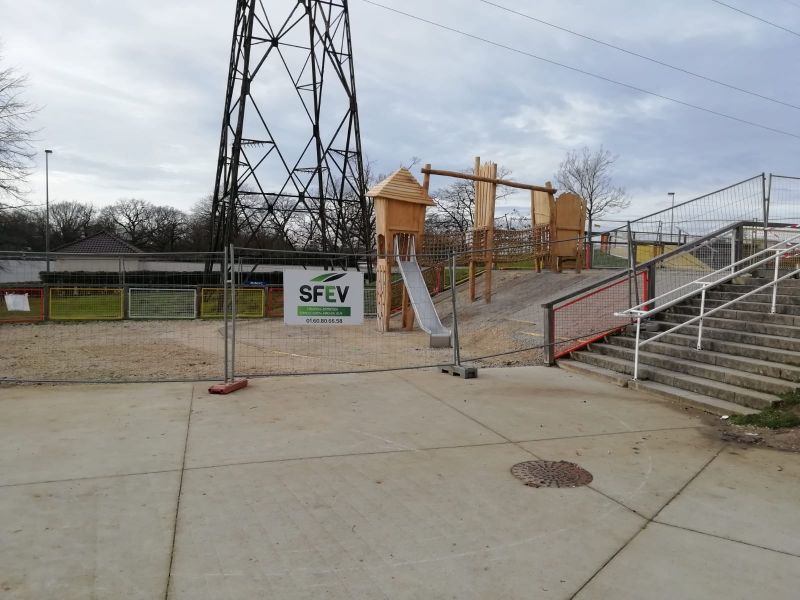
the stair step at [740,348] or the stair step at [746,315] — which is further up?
the stair step at [746,315]

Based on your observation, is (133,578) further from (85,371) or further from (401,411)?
(85,371)

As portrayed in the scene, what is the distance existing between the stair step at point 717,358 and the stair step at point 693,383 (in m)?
0.40

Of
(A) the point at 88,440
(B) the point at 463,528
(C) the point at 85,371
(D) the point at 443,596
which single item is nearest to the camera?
(D) the point at 443,596

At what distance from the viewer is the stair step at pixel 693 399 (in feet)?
21.0

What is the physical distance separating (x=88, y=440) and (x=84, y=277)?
14.8 m

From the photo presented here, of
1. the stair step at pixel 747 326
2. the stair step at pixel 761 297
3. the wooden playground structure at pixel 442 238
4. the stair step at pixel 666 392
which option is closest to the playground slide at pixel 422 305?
the wooden playground structure at pixel 442 238

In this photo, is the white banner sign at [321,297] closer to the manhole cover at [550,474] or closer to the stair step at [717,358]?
the manhole cover at [550,474]

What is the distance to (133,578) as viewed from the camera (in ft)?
9.76

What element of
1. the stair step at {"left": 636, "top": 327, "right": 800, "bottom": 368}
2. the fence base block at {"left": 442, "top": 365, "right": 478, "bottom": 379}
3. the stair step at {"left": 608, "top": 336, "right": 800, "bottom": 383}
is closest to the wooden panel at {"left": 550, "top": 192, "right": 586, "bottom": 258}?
the stair step at {"left": 608, "top": 336, "right": 800, "bottom": 383}

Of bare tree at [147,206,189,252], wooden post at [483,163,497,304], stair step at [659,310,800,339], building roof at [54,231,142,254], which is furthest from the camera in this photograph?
bare tree at [147,206,189,252]

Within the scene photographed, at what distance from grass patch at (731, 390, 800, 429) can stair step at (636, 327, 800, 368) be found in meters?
0.94

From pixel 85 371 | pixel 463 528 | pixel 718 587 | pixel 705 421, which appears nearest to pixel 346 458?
pixel 463 528

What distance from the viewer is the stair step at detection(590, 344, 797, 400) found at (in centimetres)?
662

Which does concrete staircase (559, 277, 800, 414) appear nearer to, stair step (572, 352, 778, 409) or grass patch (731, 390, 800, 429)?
stair step (572, 352, 778, 409)
